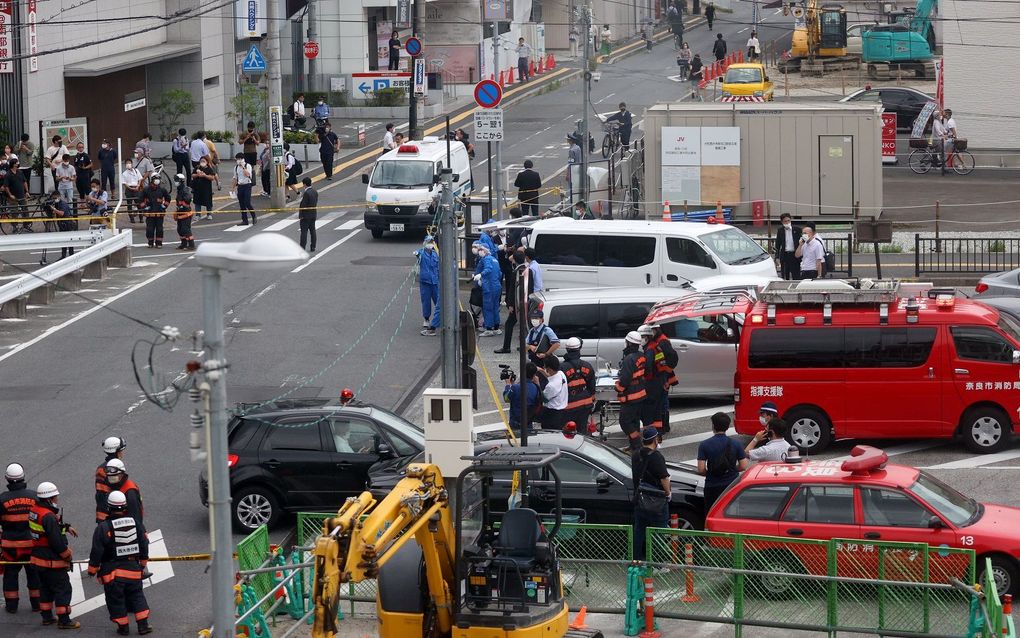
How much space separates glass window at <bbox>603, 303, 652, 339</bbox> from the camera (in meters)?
22.4

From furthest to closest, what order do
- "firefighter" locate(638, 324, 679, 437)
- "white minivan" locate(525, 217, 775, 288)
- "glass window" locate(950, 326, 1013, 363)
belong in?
"white minivan" locate(525, 217, 775, 288)
"firefighter" locate(638, 324, 679, 437)
"glass window" locate(950, 326, 1013, 363)

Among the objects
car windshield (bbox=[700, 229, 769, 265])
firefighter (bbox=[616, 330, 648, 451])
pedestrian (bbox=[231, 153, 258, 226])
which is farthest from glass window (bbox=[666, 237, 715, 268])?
pedestrian (bbox=[231, 153, 258, 226])

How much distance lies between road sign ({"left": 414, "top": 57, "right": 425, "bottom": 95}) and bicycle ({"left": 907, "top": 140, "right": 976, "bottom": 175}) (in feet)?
50.6

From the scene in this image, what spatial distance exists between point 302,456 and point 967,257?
55.6 ft

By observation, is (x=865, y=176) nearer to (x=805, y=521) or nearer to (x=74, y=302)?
(x=74, y=302)

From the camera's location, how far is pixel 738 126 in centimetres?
3416

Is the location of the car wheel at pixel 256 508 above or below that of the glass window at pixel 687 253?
below

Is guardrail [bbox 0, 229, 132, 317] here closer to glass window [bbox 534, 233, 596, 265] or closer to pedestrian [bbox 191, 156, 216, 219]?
pedestrian [bbox 191, 156, 216, 219]

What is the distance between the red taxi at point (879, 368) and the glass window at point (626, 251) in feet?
22.0

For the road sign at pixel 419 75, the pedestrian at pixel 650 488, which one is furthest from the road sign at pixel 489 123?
the road sign at pixel 419 75

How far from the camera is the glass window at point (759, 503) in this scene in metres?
14.2

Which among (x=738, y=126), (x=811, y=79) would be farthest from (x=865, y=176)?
(x=811, y=79)

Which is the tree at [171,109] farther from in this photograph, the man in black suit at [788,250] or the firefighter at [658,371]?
the firefighter at [658,371]

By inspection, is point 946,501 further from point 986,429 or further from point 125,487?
point 125,487
